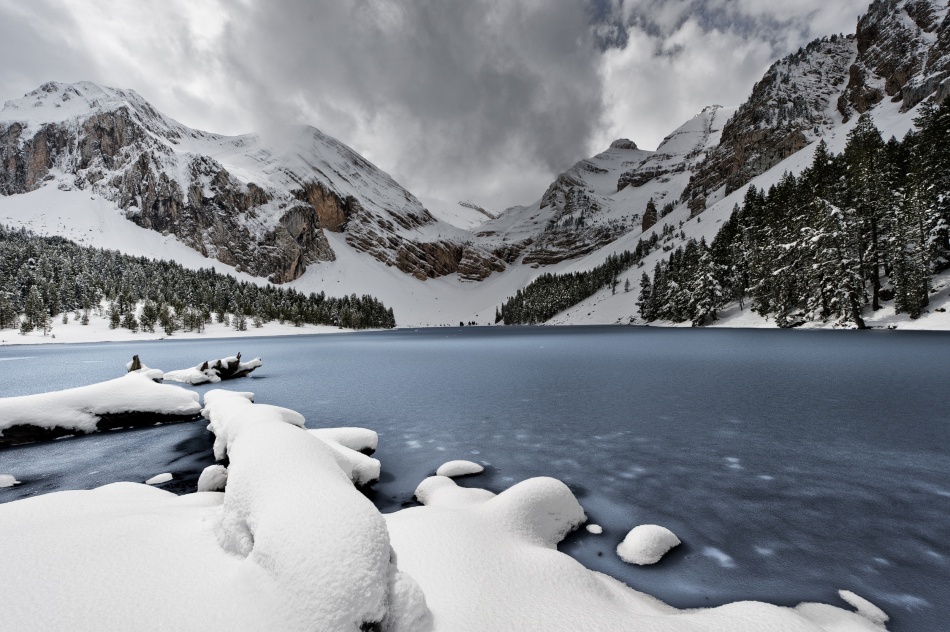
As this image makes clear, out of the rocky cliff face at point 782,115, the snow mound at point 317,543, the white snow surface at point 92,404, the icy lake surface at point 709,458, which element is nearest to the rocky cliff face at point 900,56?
the rocky cliff face at point 782,115

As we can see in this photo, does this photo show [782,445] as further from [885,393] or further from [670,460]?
[885,393]

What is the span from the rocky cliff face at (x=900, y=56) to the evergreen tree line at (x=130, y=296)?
184 m

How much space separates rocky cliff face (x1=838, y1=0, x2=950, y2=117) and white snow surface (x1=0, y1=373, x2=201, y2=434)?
6261 inches

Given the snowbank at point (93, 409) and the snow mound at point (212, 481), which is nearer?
the snow mound at point (212, 481)

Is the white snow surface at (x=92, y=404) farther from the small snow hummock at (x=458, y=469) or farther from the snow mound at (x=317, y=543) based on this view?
the snow mound at (x=317, y=543)

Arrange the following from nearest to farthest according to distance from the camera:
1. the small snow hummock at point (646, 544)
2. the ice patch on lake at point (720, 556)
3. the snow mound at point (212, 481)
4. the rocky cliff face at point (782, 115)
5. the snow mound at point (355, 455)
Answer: the ice patch on lake at point (720, 556), the small snow hummock at point (646, 544), the snow mound at point (212, 481), the snow mound at point (355, 455), the rocky cliff face at point (782, 115)

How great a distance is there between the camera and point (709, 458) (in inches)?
375

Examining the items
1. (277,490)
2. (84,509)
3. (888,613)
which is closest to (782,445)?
(888,613)

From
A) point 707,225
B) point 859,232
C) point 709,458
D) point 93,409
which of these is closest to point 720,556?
point 709,458

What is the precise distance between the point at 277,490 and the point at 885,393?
2197 centimetres

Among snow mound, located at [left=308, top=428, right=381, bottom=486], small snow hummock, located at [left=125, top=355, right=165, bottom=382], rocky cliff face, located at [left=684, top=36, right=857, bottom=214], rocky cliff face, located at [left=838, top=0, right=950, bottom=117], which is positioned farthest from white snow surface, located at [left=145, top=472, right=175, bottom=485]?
rocky cliff face, located at [left=684, top=36, right=857, bottom=214]

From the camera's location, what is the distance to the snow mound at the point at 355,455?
8.17 m

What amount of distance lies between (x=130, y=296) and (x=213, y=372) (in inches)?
3953

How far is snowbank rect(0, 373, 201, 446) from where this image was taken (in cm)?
1262
